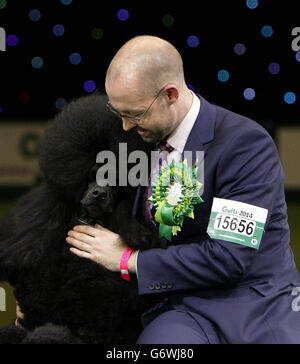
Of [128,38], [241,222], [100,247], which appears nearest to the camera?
[241,222]

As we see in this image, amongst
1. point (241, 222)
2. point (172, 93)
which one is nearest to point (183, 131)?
point (172, 93)

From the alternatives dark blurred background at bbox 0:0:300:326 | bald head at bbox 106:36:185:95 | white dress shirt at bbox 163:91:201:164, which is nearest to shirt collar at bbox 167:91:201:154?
white dress shirt at bbox 163:91:201:164

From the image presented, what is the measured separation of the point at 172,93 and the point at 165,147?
16cm

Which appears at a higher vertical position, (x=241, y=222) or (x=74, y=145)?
(x=74, y=145)

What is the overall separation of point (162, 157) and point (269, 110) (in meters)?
3.74

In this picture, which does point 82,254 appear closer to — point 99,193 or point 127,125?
point 99,193

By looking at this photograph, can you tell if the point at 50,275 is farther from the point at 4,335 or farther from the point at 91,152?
the point at 91,152

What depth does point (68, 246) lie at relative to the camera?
63.7 inches

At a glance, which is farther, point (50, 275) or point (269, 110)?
point (269, 110)

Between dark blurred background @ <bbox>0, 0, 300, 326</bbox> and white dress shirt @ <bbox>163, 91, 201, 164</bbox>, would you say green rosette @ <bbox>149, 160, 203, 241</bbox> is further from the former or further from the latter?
dark blurred background @ <bbox>0, 0, 300, 326</bbox>

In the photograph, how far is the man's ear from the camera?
1533 mm

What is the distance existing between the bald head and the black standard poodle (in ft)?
0.48
